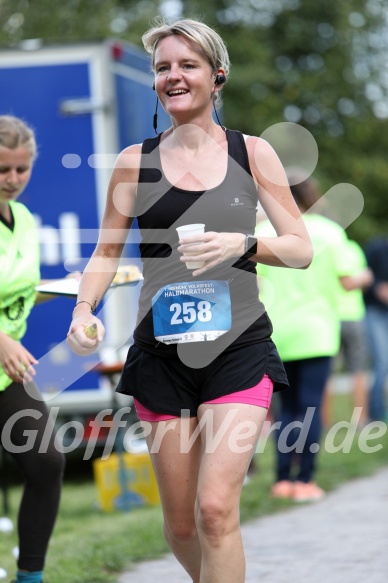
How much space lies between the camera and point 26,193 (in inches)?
357

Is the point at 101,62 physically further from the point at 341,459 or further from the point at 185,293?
the point at 185,293

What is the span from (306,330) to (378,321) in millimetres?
4865

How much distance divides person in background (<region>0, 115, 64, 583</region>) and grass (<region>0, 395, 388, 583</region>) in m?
0.60

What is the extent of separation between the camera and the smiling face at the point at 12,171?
4.64 meters

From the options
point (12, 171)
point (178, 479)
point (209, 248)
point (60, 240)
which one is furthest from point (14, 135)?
point (60, 240)

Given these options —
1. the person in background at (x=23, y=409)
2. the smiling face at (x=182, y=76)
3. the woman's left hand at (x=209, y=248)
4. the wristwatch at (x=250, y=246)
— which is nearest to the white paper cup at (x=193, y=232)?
the woman's left hand at (x=209, y=248)

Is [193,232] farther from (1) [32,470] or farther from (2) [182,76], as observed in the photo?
(1) [32,470]

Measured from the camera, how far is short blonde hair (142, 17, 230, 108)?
3.83 meters

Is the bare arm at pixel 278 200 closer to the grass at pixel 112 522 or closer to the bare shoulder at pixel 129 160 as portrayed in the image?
the bare shoulder at pixel 129 160

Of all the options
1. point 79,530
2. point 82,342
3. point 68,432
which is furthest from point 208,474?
point 68,432

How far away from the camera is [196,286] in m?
3.84

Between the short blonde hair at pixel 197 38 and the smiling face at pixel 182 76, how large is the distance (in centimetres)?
2

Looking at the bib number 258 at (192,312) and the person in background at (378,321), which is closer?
the bib number 258 at (192,312)

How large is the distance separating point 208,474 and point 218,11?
23844 millimetres
